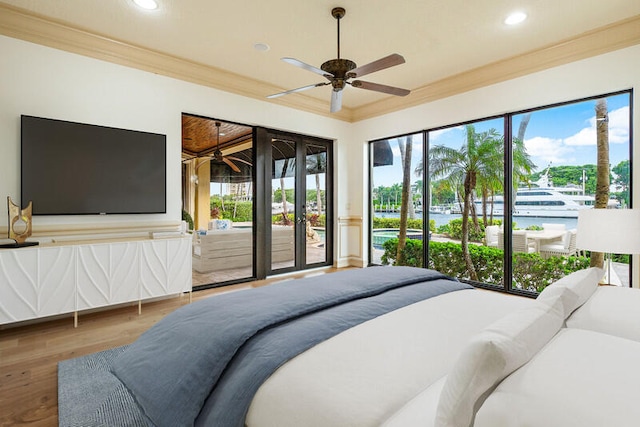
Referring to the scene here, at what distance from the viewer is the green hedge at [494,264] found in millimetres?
3613

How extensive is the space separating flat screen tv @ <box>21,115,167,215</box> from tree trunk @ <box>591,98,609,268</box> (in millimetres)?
4489

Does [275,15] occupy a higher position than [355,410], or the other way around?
[275,15]

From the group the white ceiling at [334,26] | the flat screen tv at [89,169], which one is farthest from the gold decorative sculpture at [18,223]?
the white ceiling at [334,26]

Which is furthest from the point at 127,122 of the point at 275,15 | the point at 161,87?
the point at 275,15

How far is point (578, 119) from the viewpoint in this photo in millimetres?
3447

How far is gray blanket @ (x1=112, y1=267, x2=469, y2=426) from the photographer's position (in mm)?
1094

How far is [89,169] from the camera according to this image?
124 inches

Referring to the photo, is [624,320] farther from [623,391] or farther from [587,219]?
[587,219]

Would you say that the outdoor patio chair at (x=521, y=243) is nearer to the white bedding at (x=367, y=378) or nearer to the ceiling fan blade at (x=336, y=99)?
the ceiling fan blade at (x=336, y=99)

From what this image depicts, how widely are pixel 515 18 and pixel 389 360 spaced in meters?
3.27

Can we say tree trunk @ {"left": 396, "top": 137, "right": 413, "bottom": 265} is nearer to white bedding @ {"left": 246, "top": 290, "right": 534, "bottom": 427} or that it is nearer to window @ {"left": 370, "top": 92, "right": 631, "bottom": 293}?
window @ {"left": 370, "top": 92, "right": 631, "bottom": 293}

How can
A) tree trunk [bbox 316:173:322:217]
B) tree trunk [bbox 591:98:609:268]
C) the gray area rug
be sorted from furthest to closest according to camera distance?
tree trunk [bbox 316:173:322:217], tree trunk [bbox 591:98:609:268], the gray area rug

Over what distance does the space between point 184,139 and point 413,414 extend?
6749 millimetres

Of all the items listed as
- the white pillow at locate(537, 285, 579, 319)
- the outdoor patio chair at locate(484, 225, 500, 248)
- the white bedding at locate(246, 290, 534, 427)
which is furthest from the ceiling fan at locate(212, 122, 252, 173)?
the white pillow at locate(537, 285, 579, 319)
